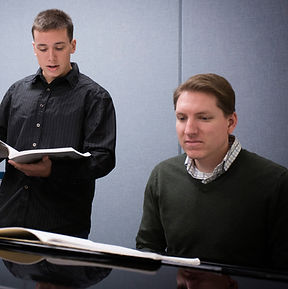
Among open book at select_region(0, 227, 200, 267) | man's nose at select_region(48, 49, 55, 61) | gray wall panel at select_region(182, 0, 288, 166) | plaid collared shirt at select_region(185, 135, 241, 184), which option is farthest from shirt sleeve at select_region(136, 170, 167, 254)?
gray wall panel at select_region(182, 0, 288, 166)

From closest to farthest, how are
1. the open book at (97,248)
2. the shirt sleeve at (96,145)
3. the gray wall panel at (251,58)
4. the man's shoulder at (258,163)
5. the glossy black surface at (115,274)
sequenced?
the glossy black surface at (115,274)
the open book at (97,248)
the man's shoulder at (258,163)
the shirt sleeve at (96,145)
the gray wall panel at (251,58)

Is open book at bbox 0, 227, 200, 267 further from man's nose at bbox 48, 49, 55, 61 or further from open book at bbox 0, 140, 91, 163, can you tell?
man's nose at bbox 48, 49, 55, 61

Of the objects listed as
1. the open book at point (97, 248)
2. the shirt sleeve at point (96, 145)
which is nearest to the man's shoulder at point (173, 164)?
the shirt sleeve at point (96, 145)

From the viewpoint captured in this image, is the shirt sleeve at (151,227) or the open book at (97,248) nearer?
the open book at (97,248)

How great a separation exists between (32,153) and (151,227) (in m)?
0.46

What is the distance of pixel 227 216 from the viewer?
132 cm

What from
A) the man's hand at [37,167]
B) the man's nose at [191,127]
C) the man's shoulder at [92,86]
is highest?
the man's shoulder at [92,86]

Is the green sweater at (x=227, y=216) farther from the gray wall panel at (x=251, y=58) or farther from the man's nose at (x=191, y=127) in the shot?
the gray wall panel at (x=251, y=58)

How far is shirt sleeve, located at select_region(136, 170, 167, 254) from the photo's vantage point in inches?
52.9

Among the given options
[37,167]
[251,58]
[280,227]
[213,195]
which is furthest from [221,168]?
[251,58]

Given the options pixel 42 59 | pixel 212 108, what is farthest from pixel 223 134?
pixel 42 59

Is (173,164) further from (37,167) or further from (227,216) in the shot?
(37,167)

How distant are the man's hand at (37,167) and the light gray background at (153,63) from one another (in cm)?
118

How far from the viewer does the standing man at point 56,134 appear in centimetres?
166
